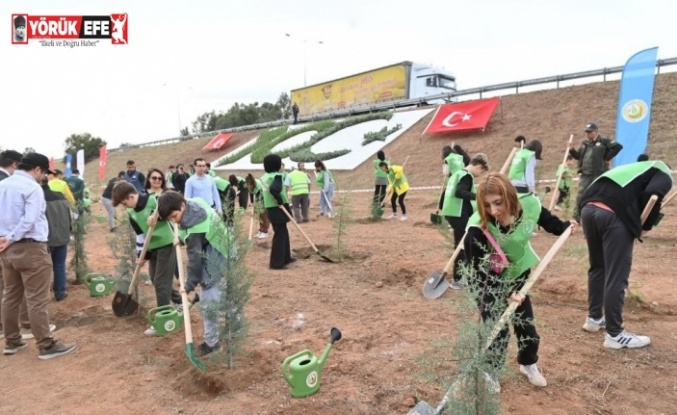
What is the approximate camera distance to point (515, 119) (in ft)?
64.4

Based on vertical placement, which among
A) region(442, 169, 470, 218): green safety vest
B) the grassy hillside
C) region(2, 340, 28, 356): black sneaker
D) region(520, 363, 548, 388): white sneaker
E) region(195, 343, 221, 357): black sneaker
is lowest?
region(2, 340, 28, 356): black sneaker

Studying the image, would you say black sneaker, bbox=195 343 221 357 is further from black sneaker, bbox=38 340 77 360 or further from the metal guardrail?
the metal guardrail

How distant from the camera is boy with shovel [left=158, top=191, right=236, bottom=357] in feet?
11.1

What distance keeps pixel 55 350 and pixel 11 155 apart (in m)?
2.08

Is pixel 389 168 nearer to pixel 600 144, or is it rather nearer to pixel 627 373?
pixel 600 144

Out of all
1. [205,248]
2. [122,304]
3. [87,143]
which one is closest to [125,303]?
[122,304]

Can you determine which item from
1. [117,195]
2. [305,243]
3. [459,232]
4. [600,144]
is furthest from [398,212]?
[117,195]

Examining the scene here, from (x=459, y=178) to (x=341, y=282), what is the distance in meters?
2.12

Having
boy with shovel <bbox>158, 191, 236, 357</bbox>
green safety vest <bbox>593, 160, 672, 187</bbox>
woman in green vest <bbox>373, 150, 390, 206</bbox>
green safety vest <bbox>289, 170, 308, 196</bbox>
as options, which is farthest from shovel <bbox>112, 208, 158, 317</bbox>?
woman in green vest <bbox>373, 150, 390, 206</bbox>

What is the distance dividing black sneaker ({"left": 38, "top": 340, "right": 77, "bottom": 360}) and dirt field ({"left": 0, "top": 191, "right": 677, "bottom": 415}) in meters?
0.08

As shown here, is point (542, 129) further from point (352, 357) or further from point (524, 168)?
point (352, 357)

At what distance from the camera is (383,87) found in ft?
90.2

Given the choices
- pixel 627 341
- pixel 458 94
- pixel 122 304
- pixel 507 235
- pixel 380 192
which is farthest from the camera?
pixel 458 94

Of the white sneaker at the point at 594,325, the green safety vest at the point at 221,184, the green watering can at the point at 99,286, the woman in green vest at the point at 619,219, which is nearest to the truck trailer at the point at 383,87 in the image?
the green safety vest at the point at 221,184
